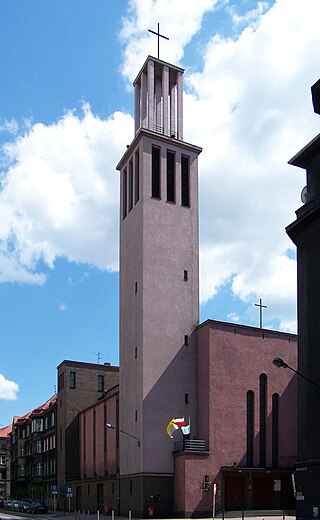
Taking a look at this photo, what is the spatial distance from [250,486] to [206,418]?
6.24 meters

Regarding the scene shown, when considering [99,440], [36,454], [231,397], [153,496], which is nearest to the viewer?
[153,496]

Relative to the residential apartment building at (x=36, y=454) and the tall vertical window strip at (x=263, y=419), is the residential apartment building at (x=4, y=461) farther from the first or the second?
the tall vertical window strip at (x=263, y=419)

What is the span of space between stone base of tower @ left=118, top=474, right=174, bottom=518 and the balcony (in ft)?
7.79

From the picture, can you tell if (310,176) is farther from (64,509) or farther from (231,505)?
(64,509)

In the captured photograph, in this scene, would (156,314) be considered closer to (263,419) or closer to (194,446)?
(194,446)

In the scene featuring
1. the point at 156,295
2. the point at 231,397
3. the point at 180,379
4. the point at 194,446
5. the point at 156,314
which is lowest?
the point at 194,446

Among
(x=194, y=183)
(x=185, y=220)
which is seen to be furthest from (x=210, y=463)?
(x=194, y=183)

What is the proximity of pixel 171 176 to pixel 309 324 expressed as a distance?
29717 mm

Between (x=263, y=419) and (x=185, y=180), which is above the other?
(x=185, y=180)

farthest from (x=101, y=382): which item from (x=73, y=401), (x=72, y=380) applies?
(x=73, y=401)

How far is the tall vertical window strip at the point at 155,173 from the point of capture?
56.2 metres

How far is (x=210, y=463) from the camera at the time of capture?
4903cm

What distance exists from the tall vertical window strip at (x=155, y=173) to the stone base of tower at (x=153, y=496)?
22.4m

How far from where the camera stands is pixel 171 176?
57.7 meters
